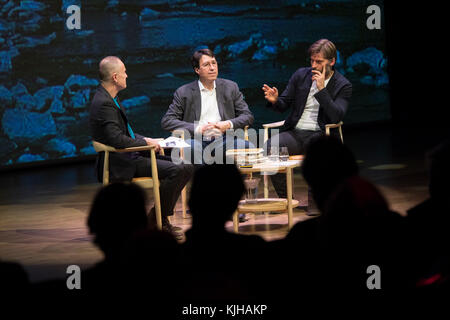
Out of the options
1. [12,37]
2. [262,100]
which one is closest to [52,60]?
[12,37]

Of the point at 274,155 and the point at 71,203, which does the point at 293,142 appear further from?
the point at 71,203

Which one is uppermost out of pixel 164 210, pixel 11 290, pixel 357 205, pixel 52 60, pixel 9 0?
pixel 9 0

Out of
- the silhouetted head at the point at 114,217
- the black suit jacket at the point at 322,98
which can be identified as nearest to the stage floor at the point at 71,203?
the black suit jacket at the point at 322,98

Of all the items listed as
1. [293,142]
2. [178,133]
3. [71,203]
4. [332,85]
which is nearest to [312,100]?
[332,85]

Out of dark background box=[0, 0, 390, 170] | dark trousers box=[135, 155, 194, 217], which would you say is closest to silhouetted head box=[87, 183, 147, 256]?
dark trousers box=[135, 155, 194, 217]

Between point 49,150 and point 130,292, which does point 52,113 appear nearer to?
point 49,150

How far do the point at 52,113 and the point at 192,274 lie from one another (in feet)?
24.0

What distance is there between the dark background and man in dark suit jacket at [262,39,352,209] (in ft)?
13.3

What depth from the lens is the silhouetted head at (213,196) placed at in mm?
1756

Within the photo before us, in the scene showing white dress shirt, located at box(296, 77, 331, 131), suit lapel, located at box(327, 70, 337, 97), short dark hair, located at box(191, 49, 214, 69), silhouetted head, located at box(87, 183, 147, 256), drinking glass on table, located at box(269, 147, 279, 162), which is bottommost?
drinking glass on table, located at box(269, 147, 279, 162)

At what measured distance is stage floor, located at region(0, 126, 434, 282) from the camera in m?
4.06

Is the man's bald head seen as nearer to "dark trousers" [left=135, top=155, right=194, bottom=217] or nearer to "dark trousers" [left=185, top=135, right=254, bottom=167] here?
"dark trousers" [left=135, top=155, right=194, bottom=217]

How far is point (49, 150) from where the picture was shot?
868 cm

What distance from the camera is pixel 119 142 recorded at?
4398mm
